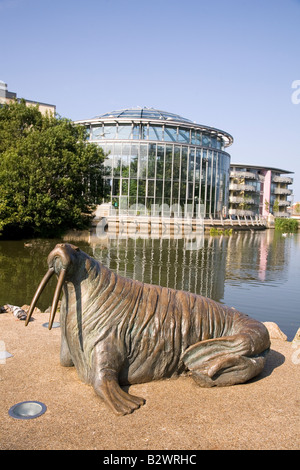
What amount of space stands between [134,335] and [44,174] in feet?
81.3

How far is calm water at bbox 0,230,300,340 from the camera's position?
12992 millimetres

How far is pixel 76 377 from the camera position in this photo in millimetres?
5664

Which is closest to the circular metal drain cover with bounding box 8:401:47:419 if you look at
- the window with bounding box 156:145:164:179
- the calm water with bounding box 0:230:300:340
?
the calm water with bounding box 0:230:300:340

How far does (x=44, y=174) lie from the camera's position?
2836 centimetres

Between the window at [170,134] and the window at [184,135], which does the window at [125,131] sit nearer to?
the window at [170,134]

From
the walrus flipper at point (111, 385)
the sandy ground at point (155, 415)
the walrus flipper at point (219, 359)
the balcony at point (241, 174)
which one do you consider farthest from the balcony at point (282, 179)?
the walrus flipper at point (111, 385)

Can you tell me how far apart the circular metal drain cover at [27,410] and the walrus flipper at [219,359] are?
194 cm

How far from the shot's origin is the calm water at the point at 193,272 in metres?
13.0

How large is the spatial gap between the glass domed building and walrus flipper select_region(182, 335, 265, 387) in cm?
4379

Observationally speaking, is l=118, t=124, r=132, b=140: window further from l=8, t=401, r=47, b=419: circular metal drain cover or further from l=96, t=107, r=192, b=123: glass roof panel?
l=8, t=401, r=47, b=419: circular metal drain cover

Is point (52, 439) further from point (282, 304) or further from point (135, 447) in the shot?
point (282, 304)

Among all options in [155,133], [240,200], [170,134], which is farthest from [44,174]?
[240,200]

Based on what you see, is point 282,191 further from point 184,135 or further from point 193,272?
point 193,272
